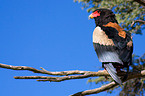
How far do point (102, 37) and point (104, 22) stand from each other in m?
0.55

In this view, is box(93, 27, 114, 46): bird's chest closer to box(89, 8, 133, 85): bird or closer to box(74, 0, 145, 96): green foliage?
box(89, 8, 133, 85): bird

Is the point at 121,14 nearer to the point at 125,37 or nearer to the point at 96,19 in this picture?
the point at 96,19

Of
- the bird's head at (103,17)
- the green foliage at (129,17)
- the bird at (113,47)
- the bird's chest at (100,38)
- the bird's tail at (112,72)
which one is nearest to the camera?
the bird's tail at (112,72)

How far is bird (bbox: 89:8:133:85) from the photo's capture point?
333 cm

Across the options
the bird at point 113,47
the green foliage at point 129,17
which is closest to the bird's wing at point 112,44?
the bird at point 113,47

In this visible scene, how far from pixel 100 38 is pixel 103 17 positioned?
0.67 metres

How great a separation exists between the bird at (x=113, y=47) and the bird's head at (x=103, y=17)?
0.11ft

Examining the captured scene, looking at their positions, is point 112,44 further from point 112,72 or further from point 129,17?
point 129,17

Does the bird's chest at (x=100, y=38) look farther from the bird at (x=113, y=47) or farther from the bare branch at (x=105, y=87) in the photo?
the bare branch at (x=105, y=87)

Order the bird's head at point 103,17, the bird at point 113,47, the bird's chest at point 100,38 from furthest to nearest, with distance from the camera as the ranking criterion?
1. the bird's head at point 103,17
2. the bird's chest at point 100,38
3. the bird at point 113,47

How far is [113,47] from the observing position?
3484mm

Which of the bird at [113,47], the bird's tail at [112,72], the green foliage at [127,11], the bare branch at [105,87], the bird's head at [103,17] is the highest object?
the green foliage at [127,11]

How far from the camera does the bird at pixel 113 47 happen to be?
131 inches

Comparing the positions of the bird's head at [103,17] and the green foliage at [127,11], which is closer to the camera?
the bird's head at [103,17]
